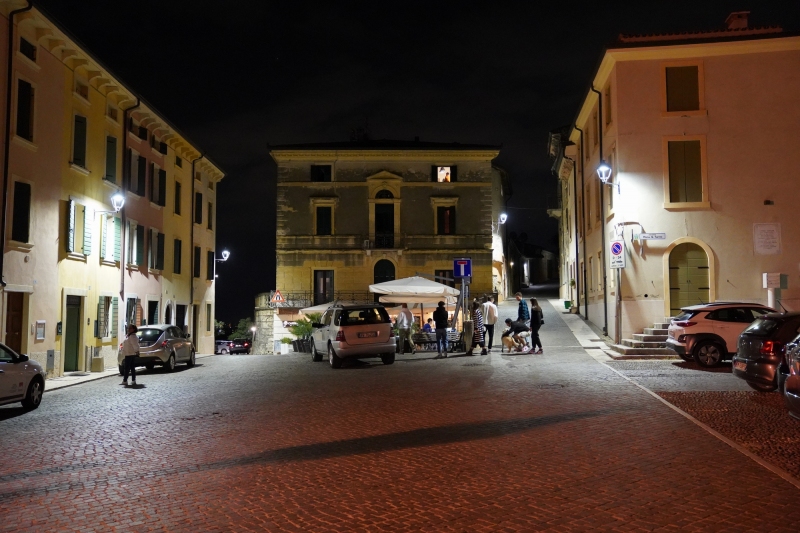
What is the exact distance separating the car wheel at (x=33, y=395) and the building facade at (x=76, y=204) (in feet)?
16.1

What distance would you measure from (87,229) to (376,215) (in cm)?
2609

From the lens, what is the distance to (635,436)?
9.01 metres

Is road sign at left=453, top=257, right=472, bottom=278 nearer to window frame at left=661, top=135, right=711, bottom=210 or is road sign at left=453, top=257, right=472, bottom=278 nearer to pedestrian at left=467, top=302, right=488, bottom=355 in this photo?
pedestrian at left=467, top=302, right=488, bottom=355

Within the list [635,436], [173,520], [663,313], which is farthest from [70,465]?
[663,313]

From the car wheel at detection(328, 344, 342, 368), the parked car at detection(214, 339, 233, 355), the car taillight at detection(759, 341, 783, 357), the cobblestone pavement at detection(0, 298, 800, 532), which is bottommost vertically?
the parked car at detection(214, 339, 233, 355)

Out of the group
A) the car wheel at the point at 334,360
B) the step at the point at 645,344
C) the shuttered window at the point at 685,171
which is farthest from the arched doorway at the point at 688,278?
the car wheel at the point at 334,360

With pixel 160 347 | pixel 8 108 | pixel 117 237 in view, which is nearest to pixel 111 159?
pixel 117 237

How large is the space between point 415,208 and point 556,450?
128 ft

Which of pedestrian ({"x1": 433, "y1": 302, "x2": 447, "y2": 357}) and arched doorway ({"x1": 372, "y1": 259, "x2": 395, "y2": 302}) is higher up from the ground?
arched doorway ({"x1": 372, "y1": 259, "x2": 395, "y2": 302})

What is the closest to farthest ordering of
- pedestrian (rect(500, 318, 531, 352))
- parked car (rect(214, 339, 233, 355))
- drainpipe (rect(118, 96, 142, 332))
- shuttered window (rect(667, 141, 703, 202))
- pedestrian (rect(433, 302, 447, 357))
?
pedestrian (rect(433, 302, 447, 357)) < pedestrian (rect(500, 318, 531, 352)) < shuttered window (rect(667, 141, 703, 202)) < drainpipe (rect(118, 96, 142, 332)) < parked car (rect(214, 339, 233, 355))

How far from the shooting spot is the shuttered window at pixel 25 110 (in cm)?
1841

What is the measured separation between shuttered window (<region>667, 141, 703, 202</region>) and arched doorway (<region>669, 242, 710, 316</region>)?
1.58 metres

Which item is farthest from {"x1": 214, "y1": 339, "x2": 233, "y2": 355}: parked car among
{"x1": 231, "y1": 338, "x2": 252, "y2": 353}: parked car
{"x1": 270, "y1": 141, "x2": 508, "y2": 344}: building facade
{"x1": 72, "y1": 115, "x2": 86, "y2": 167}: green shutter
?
{"x1": 72, "y1": 115, "x2": 86, "y2": 167}: green shutter

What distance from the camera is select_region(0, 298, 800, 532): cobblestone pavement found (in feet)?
19.0
